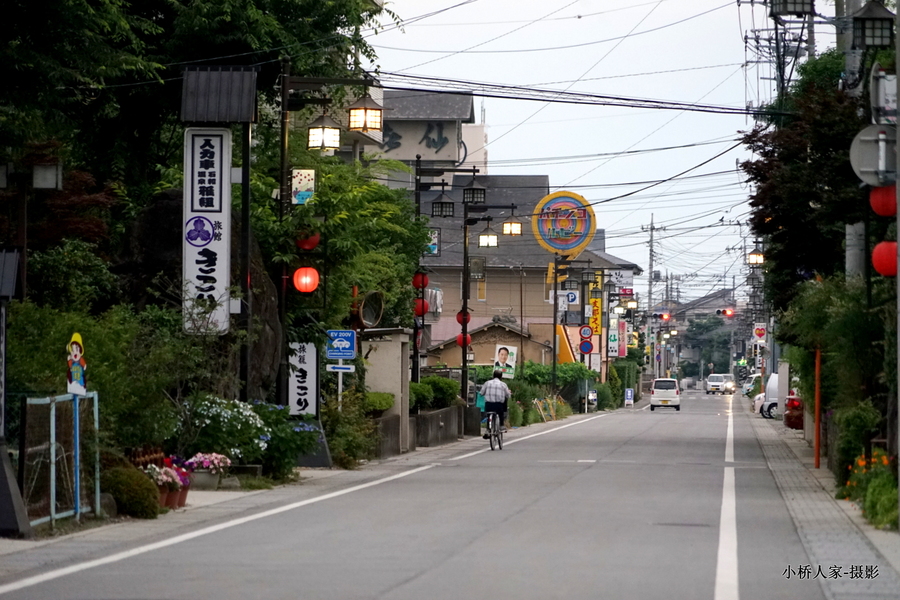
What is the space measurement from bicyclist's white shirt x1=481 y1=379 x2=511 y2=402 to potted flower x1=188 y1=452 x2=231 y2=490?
43.0 feet

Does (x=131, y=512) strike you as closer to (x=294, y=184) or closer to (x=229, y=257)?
(x=229, y=257)

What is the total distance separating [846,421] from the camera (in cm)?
1994

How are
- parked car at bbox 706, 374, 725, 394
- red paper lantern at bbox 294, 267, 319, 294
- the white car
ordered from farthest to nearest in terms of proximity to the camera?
parked car at bbox 706, 374, 725, 394, the white car, red paper lantern at bbox 294, 267, 319, 294

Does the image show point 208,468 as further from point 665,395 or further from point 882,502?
point 665,395

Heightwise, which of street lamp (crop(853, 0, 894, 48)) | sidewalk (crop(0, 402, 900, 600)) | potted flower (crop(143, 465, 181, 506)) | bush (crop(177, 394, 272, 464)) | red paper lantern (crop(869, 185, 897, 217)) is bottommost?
sidewalk (crop(0, 402, 900, 600))

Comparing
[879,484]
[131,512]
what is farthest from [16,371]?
[879,484]

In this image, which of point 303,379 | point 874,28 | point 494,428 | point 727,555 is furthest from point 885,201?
point 494,428

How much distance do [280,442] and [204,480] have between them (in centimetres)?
171

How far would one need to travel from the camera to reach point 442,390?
39.2m

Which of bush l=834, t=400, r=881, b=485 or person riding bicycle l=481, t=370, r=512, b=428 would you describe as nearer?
bush l=834, t=400, r=881, b=485

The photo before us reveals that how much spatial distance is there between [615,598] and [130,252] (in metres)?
15.2

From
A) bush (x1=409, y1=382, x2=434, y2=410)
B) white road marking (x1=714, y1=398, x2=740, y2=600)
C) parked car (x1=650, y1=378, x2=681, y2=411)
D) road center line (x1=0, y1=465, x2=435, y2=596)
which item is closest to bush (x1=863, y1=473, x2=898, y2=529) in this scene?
white road marking (x1=714, y1=398, x2=740, y2=600)

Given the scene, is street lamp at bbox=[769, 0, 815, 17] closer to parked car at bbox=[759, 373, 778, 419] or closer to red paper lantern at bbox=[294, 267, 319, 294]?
red paper lantern at bbox=[294, 267, 319, 294]

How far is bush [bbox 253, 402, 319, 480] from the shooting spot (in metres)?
21.0
